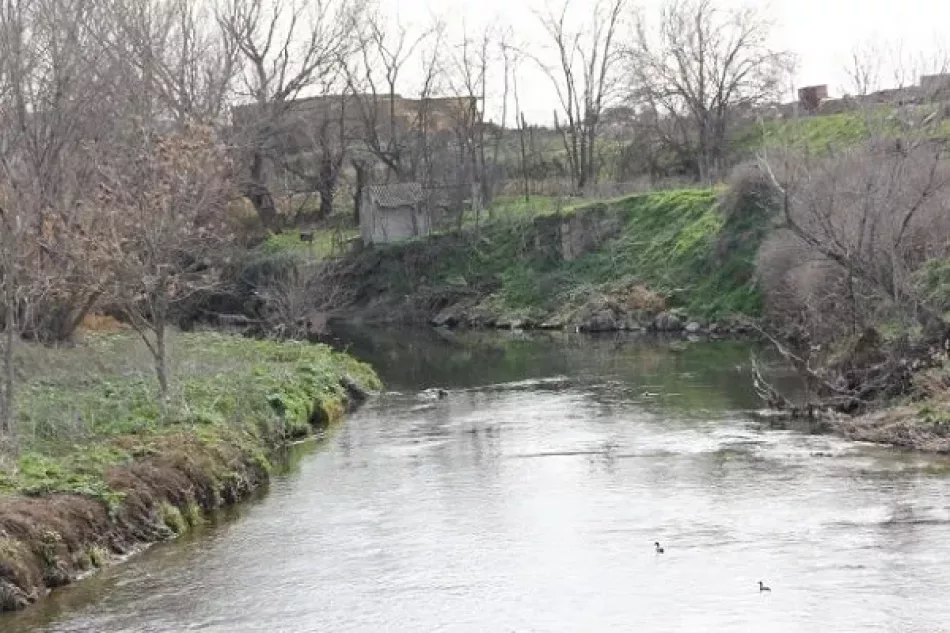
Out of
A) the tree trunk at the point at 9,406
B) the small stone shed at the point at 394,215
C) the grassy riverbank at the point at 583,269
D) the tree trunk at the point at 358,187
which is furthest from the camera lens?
the tree trunk at the point at 358,187

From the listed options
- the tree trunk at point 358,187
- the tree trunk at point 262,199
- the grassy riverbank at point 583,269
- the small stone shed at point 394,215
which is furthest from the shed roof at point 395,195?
the tree trunk at point 262,199

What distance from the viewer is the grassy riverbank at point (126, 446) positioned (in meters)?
16.5

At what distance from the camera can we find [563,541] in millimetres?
17766

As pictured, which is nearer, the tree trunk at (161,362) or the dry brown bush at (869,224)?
the tree trunk at (161,362)

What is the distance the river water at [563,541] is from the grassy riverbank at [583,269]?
28070mm

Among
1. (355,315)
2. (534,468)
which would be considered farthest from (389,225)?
(534,468)

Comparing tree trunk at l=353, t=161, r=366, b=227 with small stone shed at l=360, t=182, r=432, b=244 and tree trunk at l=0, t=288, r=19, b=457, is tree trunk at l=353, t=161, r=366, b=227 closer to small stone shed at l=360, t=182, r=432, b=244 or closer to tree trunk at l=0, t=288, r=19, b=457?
small stone shed at l=360, t=182, r=432, b=244

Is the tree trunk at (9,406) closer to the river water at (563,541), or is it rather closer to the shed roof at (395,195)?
the river water at (563,541)

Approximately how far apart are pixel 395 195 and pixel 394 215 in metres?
1.28

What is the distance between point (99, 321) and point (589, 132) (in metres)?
46.3

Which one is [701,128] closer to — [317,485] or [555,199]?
[555,199]

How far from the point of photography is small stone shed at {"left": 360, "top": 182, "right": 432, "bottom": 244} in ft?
242

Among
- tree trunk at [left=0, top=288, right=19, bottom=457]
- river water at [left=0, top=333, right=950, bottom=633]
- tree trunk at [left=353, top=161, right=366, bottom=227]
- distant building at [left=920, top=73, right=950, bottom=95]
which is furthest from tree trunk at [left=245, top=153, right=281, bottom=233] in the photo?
tree trunk at [left=0, top=288, right=19, bottom=457]

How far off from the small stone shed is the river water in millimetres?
44810
